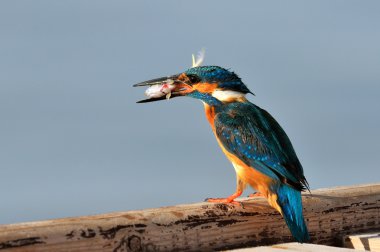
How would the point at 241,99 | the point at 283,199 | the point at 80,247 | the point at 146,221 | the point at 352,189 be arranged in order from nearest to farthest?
the point at 80,247 → the point at 146,221 → the point at 283,199 → the point at 352,189 → the point at 241,99

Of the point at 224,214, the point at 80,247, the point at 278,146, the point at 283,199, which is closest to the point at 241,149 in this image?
the point at 278,146

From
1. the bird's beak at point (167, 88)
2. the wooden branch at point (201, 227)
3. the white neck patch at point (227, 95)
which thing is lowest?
the wooden branch at point (201, 227)

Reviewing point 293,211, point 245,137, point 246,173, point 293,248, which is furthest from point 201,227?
point 245,137

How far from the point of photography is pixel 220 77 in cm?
598

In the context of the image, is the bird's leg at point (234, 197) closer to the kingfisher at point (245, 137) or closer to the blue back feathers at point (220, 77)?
the kingfisher at point (245, 137)

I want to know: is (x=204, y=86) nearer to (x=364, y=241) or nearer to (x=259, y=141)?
(x=259, y=141)

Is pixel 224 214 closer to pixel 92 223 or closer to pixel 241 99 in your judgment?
pixel 92 223

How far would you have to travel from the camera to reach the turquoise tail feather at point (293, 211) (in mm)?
4859

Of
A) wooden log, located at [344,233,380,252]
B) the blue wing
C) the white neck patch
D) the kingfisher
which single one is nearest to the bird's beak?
the kingfisher

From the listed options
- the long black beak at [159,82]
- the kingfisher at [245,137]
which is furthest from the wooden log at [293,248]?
the long black beak at [159,82]

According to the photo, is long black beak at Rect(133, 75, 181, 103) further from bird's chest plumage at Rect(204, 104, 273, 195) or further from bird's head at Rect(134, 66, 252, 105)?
bird's chest plumage at Rect(204, 104, 273, 195)

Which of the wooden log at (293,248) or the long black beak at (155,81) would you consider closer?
the wooden log at (293,248)

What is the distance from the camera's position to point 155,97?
6258mm

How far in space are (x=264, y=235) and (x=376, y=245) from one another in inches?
27.9
